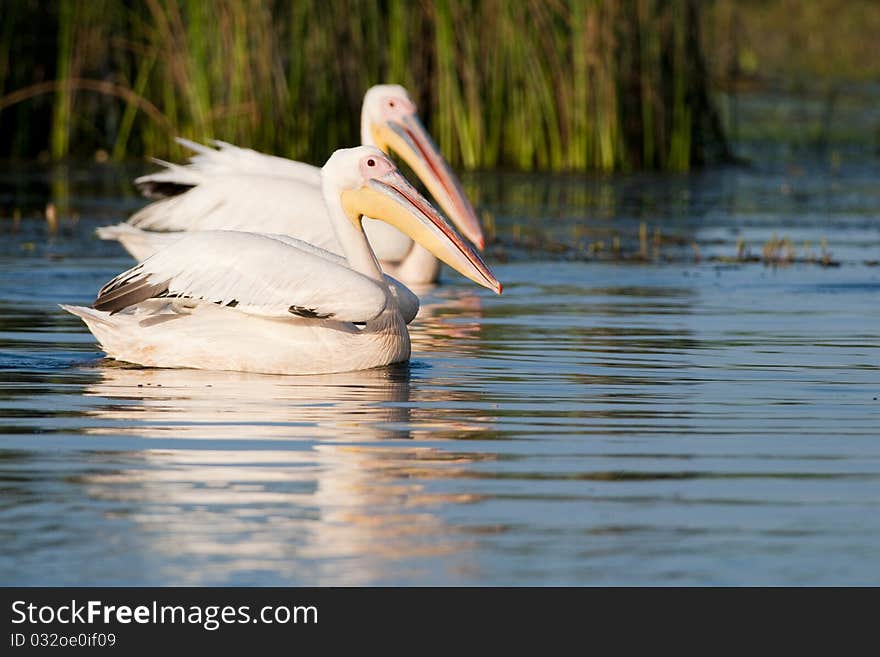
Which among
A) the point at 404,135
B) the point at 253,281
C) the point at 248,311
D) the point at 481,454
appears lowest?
the point at 481,454

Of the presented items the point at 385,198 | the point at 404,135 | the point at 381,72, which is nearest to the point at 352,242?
the point at 385,198

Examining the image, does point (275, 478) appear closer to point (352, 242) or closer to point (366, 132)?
point (352, 242)

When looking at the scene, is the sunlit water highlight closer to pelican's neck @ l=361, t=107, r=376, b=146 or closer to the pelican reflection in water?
the pelican reflection in water

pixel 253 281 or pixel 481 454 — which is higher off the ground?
pixel 253 281

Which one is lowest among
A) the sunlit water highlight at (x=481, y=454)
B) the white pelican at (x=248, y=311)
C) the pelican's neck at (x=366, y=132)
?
the sunlit water highlight at (x=481, y=454)

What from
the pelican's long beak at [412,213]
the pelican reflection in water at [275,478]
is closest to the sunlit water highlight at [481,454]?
the pelican reflection in water at [275,478]

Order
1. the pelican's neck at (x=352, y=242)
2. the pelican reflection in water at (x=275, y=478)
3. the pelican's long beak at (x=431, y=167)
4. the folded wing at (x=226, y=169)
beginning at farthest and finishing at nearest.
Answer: the pelican's long beak at (x=431, y=167) < the folded wing at (x=226, y=169) < the pelican's neck at (x=352, y=242) < the pelican reflection in water at (x=275, y=478)

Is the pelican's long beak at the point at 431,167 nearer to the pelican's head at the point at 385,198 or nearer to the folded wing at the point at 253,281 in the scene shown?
the pelican's head at the point at 385,198

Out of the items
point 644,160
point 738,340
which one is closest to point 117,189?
point 644,160

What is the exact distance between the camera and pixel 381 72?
16531 mm

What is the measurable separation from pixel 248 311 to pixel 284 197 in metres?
3.04

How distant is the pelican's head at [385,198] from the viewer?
7.51 metres

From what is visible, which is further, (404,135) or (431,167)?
(404,135)

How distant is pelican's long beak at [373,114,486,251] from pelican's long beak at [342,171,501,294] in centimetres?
248
